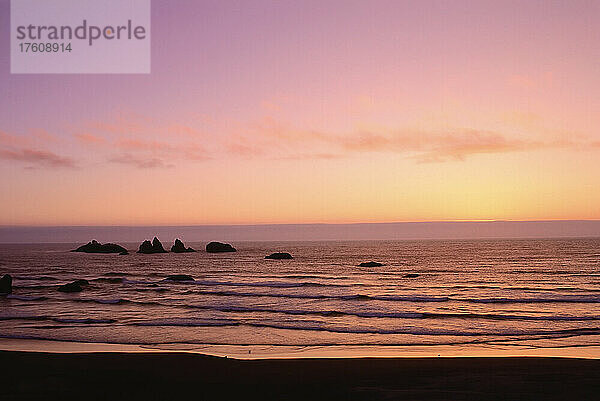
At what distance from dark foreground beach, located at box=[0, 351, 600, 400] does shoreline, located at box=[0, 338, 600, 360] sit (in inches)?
49.1

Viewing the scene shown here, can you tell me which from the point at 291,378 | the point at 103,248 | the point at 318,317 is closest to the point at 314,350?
the point at 291,378

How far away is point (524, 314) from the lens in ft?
83.3

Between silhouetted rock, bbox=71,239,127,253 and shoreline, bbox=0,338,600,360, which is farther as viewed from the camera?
silhouetted rock, bbox=71,239,127,253

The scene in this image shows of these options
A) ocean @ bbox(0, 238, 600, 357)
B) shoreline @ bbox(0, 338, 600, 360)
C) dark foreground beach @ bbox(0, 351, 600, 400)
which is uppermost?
dark foreground beach @ bbox(0, 351, 600, 400)

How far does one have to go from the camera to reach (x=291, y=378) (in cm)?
1241

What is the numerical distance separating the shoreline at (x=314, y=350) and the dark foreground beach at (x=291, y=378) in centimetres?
125

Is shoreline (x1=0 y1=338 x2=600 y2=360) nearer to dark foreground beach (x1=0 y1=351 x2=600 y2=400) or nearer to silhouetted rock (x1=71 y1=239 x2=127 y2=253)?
dark foreground beach (x1=0 y1=351 x2=600 y2=400)

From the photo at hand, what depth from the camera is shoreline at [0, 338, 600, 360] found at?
51.4 feet

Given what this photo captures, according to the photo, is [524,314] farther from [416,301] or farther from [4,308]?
[4,308]

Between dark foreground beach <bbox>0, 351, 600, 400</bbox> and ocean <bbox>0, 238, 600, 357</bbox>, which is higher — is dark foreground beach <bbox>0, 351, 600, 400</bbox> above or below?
above

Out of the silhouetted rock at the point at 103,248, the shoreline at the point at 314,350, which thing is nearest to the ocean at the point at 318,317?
the shoreline at the point at 314,350

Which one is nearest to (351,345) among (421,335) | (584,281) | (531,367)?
Result: (421,335)

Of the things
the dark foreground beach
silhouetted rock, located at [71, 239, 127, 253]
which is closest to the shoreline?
the dark foreground beach

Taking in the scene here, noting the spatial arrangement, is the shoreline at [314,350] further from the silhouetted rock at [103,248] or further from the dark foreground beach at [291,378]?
the silhouetted rock at [103,248]
